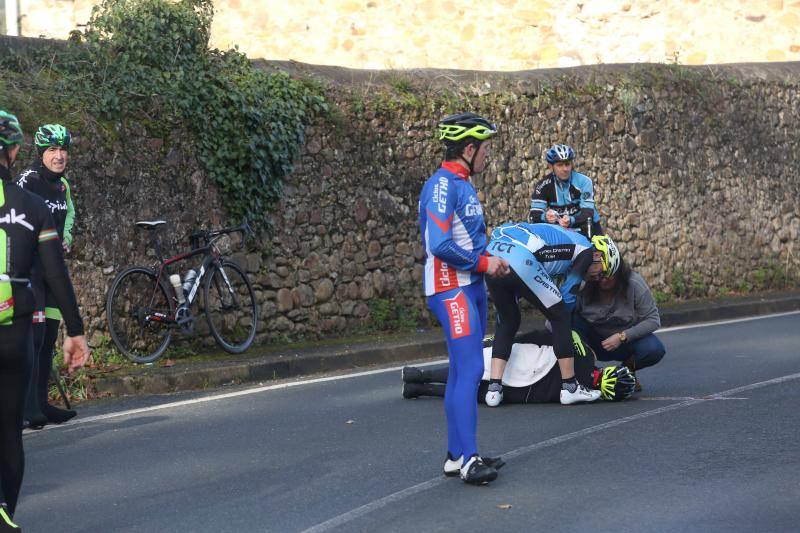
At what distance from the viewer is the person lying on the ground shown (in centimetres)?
901

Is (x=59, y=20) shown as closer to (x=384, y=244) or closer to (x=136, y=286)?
(x=384, y=244)

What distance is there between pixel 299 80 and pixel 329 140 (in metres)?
0.73

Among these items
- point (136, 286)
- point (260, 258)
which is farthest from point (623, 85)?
point (136, 286)

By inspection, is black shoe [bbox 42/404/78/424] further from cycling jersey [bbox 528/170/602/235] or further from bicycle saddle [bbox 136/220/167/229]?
cycling jersey [bbox 528/170/602/235]

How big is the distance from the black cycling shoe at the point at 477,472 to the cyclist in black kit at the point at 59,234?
134 inches

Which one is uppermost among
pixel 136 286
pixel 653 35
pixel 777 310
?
pixel 653 35

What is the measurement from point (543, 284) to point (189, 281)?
451cm

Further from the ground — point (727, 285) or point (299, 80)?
point (299, 80)

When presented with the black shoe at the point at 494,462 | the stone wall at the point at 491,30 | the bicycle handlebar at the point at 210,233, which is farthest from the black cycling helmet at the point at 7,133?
the stone wall at the point at 491,30

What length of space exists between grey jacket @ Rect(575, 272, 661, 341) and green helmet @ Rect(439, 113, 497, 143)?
117 inches

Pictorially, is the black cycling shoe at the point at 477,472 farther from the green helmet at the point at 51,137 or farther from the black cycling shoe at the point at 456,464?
the green helmet at the point at 51,137

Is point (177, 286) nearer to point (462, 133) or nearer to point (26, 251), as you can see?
point (462, 133)

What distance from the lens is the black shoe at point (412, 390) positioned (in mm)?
9546

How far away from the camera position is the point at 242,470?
7.22 m
